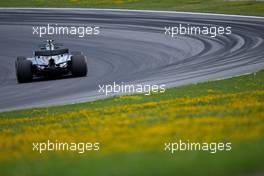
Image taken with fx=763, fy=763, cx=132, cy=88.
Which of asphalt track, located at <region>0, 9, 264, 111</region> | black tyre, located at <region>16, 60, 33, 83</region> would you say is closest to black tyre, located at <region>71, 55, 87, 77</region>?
asphalt track, located at <region>0, 9, 264, 111</region>

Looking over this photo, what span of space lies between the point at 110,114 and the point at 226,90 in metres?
4.95

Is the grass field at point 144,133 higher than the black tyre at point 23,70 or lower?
higher

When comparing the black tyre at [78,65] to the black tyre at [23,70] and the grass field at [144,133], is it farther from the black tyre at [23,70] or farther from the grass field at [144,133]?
the grass field at [144,133]

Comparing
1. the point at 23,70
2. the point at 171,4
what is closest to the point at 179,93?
the point at 23,70

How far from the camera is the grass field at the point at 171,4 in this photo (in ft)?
154

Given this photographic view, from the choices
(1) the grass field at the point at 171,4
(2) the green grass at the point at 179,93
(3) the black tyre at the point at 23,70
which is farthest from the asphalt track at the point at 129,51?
(1) the grass field at the point at 171,4

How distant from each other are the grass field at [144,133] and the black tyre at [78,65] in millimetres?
5589

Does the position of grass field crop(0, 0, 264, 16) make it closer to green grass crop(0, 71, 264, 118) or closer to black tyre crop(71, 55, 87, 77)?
black tyre crop(71, 55, 87, 77)

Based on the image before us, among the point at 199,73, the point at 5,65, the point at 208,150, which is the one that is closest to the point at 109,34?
the point at 5,65

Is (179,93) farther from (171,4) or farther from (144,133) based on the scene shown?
(171,4)

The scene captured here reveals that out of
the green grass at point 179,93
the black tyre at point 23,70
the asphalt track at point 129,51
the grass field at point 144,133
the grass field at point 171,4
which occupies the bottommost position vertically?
the grass field at point 171,4

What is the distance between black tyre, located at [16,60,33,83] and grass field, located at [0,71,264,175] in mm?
5634

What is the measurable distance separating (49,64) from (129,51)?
7609 millimetres

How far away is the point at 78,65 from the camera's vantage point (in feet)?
91.3
